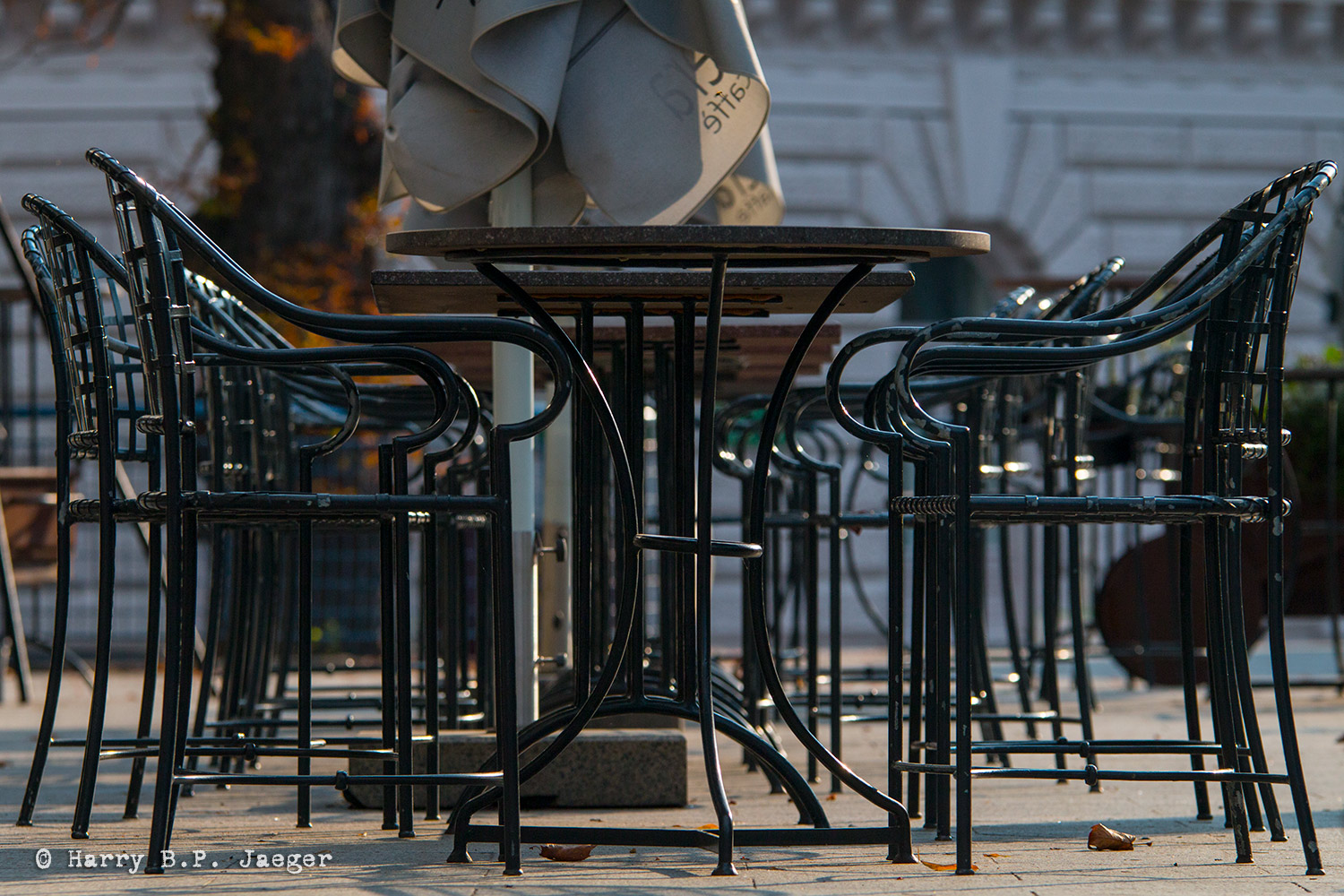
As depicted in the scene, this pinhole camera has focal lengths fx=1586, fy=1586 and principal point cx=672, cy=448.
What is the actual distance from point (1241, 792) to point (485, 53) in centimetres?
190

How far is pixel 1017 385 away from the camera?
3.47 metres

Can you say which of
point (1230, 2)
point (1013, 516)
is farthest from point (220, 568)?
point (1230, 2)

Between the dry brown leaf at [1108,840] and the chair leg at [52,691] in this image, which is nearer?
the dry brown leaf at [1108,840]

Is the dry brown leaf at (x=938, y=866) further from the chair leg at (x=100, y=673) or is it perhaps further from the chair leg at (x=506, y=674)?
the chair leg at (x=100, y=673)

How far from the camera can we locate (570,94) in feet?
10.9

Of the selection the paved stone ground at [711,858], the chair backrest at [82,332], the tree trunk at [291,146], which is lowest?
the paved stone ground at [711,858]

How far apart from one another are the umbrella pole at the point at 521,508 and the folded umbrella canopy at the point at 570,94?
0.39 meters

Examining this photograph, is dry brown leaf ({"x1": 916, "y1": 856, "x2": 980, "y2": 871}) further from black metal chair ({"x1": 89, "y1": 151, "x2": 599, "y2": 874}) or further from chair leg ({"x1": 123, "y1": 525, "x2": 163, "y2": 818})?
chair leg ({"x1": 123, "y1": 525, "x2": 163, "y2": 818})

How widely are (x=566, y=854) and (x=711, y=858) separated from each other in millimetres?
219

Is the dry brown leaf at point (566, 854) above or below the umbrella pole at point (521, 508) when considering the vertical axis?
below

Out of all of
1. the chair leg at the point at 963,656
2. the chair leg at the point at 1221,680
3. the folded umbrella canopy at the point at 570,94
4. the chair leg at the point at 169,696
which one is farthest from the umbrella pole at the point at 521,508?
the chair leg at the point at 1221,680

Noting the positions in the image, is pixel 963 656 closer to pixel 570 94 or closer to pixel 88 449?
pixel 88 449

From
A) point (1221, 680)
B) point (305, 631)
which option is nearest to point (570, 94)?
point (305, 631)

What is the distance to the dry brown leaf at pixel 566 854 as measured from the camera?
7.84 feet
